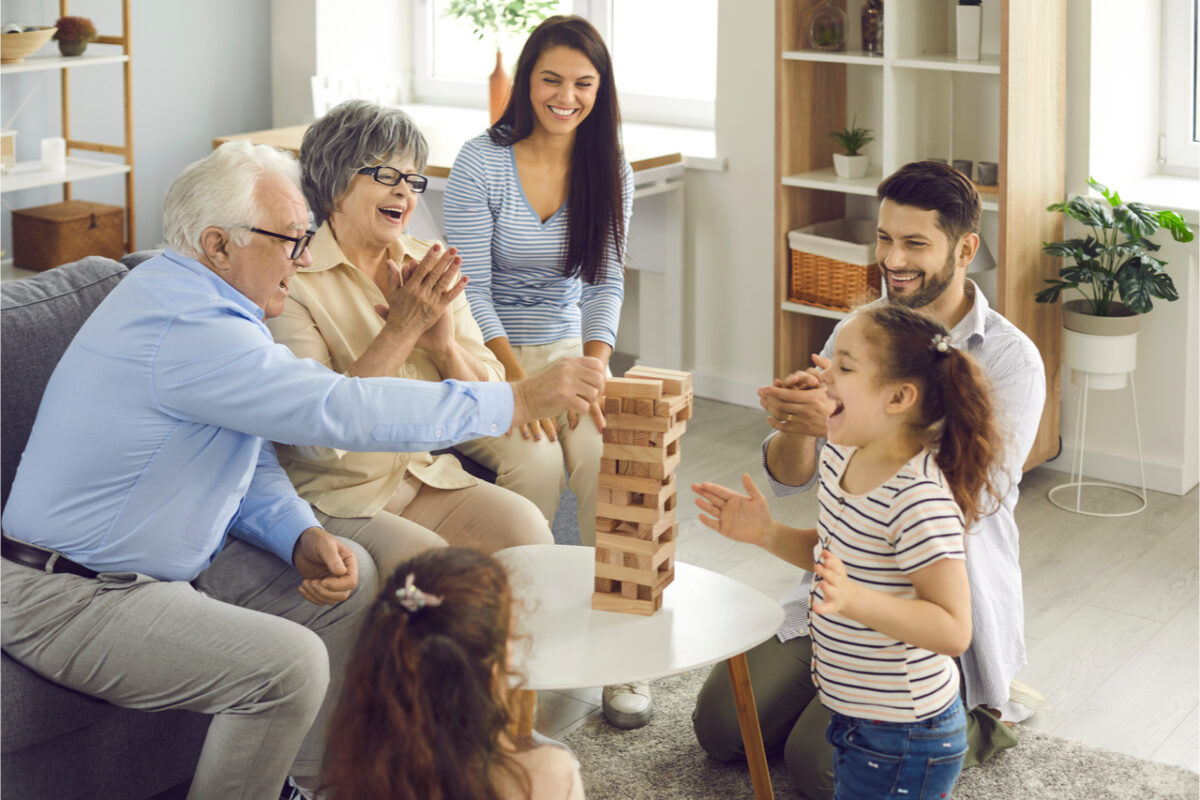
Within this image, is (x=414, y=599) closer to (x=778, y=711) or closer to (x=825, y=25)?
(x=778, y=711)

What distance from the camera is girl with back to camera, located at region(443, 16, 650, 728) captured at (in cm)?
278

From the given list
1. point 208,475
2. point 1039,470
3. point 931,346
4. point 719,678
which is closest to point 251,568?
point 208,475

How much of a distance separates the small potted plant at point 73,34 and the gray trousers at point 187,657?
10.6 feet

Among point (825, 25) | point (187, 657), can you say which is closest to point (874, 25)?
point (825, 25)

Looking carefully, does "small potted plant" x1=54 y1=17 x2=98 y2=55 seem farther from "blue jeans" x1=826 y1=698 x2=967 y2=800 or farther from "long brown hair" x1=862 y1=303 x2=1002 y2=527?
"blue jeans" x1=826 y1=698 x2=967 y2=800

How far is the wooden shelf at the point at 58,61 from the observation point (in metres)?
4.39

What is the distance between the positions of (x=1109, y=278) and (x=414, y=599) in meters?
2.58

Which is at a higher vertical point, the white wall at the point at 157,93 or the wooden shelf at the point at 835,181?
the white wall at the point at 157,93

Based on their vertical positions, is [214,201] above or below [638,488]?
above

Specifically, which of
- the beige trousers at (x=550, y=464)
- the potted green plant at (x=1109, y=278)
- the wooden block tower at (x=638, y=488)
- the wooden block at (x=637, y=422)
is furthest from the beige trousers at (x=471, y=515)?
the potted green plant at (x=1109, y=278)

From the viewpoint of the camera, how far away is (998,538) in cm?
219

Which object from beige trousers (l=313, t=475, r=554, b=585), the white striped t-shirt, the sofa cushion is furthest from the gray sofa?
the white striped t-shirt

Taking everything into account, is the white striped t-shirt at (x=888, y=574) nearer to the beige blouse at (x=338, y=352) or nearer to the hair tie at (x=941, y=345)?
the hair tie at (x=941, y=345)

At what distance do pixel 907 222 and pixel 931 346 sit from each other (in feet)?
1.86
